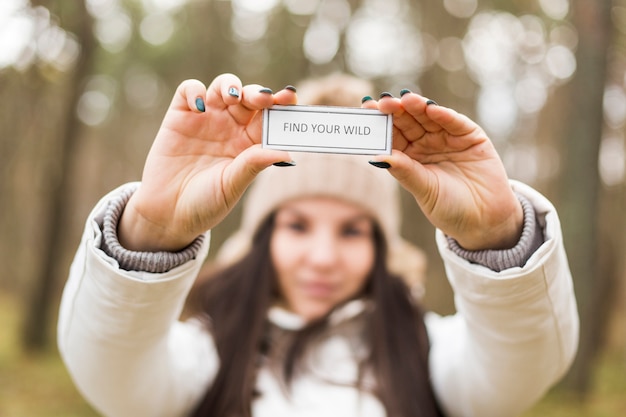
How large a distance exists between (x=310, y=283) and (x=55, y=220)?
5733mm

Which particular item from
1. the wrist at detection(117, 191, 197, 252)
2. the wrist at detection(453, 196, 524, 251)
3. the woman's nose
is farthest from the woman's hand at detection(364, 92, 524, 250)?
the woman's nose

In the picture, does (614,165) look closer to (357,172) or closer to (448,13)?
(448,13)

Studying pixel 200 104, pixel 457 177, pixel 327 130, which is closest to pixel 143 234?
pixel 200 104

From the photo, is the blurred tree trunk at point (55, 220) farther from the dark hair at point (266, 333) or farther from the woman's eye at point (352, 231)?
the woman's eye at point (352, 231)

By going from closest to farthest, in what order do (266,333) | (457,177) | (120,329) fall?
(457,177) < (120,329) < (266,333)

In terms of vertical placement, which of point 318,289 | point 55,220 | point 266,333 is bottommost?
point 55,220

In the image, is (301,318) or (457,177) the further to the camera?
(301,318)

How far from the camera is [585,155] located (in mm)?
4840

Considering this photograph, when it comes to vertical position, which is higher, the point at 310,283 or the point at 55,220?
the point at 310,283

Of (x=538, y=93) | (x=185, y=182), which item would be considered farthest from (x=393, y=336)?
(x=538, y=93)

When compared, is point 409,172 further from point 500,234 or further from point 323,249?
point 323,249

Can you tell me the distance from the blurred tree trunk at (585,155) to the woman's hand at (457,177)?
373 centimetres

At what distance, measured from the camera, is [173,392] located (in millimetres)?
1938

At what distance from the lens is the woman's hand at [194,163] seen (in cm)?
135
